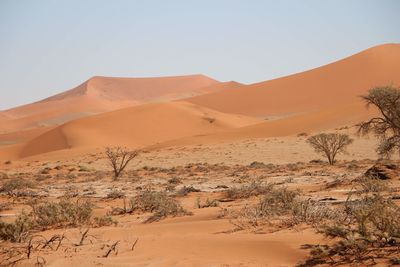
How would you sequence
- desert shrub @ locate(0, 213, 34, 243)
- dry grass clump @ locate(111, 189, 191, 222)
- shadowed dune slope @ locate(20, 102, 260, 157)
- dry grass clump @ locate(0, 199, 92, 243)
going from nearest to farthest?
desert shrub @ locate(0, 213, 34, 243) < dry grass clump @ locate(0, 199, 92, 243) < dry grass clump @ locate(111, 189, 191, 222) < shadowed dune slope @ locate(20, 102, 260, 157)

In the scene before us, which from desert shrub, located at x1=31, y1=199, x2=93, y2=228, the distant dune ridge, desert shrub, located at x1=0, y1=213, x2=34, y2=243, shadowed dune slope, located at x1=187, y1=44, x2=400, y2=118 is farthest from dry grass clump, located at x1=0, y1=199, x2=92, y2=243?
shadowed dune slope, located at x1=187, y1=44, x2=400, y2=118

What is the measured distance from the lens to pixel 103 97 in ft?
489

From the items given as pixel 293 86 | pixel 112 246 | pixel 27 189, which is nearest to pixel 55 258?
pixel 112 246

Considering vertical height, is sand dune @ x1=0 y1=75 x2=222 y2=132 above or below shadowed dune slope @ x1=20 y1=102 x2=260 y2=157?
above

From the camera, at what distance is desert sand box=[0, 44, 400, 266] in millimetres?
5387

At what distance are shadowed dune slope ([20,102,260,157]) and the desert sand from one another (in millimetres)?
189

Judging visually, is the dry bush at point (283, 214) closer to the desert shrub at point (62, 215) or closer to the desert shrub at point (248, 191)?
the desert shrub at point (62, 215)

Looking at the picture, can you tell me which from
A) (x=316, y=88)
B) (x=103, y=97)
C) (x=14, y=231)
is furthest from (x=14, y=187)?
(x=103, y=97)

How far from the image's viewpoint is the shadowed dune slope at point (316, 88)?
7656 cm

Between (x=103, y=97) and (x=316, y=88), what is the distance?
8377cm

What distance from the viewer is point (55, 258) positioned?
509cm

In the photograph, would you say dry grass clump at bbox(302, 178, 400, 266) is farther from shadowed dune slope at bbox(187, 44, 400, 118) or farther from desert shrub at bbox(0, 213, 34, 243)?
shadowed dune slope at bbox(187, 44, 400, 118)

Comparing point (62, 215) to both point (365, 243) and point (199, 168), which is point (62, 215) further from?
point (199, 168)

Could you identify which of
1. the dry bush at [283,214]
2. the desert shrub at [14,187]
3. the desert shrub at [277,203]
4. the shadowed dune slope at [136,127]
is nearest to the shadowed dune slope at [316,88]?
the shadowed dune slope at [136,127]
